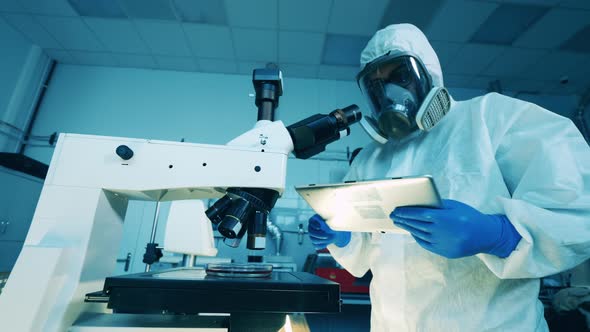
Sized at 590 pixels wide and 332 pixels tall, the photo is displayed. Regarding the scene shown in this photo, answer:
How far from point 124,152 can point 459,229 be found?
66 cm

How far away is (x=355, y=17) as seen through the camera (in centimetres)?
228

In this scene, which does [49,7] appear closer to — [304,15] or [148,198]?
[304,15]

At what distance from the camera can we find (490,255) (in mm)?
594

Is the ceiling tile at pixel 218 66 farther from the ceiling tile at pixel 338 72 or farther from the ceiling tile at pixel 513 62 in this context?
the ceiling tile at pixel 513 62

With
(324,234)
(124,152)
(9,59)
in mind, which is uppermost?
(9,59)

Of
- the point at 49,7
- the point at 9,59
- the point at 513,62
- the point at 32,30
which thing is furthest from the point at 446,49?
the point at 9,59

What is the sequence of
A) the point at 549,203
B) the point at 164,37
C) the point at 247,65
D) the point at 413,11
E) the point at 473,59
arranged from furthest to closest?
the point at 247,65
the point at 473,59
the point at 164,37
the point at 413,11
the point at 549,203

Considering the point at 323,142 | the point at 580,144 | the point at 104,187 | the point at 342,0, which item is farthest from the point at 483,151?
the point at 342,0

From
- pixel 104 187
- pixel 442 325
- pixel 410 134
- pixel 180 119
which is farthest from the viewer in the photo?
pixel 180 119

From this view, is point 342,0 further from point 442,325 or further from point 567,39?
point 442,325

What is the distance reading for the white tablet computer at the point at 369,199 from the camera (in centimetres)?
48

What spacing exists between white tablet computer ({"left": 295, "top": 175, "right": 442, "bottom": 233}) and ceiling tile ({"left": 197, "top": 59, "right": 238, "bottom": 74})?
8.41 feet

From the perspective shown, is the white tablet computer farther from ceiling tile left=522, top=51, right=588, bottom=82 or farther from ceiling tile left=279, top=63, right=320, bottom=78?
ceiling tile left=522, top=51, right=588, bottom=82

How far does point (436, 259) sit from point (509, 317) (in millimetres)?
173
